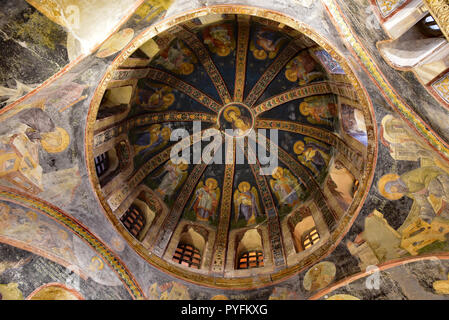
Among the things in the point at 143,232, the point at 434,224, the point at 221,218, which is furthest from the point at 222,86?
the point at 434,224

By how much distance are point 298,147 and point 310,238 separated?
12.1 ft

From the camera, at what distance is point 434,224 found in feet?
32.1

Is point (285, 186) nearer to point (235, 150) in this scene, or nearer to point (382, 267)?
point (235, 150)

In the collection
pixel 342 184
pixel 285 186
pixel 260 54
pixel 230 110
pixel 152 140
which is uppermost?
pixel 260 54

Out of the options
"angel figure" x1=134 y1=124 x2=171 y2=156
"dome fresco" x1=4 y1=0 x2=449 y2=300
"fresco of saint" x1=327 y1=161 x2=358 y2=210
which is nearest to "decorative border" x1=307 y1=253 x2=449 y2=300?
"dome fresco" x1=4 y1=0 x2=449 y2=300

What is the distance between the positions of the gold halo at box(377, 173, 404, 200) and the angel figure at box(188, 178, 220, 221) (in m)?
6.27

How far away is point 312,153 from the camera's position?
14500 mm

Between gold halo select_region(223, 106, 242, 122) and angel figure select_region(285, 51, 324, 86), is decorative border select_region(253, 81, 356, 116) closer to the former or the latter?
angel figure select_region(285, 51, 324, 86)

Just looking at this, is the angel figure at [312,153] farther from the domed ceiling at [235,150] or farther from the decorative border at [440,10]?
the decorative border at [440,10]

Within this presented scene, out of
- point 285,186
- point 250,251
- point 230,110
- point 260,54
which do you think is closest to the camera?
point 250,251

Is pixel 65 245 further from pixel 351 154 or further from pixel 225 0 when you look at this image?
pixel 351 154

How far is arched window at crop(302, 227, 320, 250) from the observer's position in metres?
12.4

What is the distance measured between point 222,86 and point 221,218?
4916mm

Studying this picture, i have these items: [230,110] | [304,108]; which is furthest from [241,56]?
[304,108]
